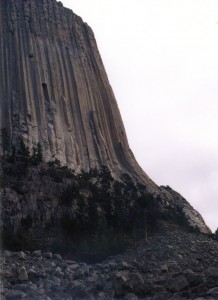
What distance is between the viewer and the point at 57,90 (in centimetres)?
3938

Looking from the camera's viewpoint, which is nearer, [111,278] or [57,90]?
[111,278]

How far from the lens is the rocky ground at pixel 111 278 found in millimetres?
15328

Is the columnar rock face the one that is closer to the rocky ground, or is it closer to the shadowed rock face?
the shadowed rock face

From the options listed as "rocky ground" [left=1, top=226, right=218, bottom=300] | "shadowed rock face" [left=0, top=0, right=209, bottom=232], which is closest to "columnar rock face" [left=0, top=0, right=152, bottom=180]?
"shadowed rock face" [left=0, top=0, right=209, bottom=232]

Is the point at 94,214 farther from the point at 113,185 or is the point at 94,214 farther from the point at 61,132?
the point at 61,132

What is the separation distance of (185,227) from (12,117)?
41.1 ft

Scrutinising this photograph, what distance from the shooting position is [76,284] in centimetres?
1617

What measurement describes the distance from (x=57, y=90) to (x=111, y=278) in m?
23.9

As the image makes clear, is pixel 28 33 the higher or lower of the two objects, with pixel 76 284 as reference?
higher

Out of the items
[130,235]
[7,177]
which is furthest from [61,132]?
[130,235]

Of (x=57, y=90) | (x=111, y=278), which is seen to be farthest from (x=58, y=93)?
(x=111, y=278)

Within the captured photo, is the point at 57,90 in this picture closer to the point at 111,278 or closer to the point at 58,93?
the point at 58,93

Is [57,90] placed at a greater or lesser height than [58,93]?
greater

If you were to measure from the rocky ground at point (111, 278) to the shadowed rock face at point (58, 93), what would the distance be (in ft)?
47.2
